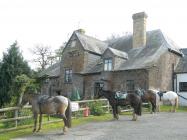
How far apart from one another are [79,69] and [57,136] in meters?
23.5

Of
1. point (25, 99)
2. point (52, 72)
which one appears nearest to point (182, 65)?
point (52, 72)

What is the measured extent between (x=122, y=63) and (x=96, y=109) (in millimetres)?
13016

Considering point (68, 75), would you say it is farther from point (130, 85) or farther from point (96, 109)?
point (96, 109)

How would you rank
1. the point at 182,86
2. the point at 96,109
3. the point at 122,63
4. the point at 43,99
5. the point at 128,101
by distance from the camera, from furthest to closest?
the point at 122,63
the point at 182,86
the point at 96,109
the point at 128,101
the point at 43,99

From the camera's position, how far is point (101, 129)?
15.3m

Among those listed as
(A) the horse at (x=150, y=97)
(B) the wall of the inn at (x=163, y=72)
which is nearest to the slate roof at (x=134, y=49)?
(B) the wall of the inn at (x=163, y=72)

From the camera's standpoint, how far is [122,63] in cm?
3456

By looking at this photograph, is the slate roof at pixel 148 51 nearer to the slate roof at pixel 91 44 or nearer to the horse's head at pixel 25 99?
the slate roof at pixel 91 44

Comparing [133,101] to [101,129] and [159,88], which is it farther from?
[159,88]

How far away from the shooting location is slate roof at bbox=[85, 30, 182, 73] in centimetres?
3203

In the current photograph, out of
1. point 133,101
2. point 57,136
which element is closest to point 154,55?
point 133,101

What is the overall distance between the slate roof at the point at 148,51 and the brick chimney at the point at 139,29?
0.62 metres

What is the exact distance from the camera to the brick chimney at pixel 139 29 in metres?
35.9

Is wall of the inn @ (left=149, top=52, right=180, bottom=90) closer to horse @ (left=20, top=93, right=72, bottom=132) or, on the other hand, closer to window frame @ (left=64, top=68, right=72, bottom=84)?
window frame @ (left=64, top=68, right=72, bottom=84)
